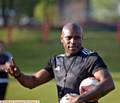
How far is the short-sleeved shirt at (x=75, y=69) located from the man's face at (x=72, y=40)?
0.08 m

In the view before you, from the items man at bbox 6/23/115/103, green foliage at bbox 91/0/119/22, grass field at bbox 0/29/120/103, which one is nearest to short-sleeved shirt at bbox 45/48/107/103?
man at bbox 6/23/115/103

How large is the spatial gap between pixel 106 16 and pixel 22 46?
Result: 39271 mm

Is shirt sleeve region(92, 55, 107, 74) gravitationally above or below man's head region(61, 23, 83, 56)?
below

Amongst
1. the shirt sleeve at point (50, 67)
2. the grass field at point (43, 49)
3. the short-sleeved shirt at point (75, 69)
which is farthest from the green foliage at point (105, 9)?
the short-sleeved shirt at point (75, 69)

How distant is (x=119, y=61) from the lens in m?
29.7

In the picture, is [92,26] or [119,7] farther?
[119,7]

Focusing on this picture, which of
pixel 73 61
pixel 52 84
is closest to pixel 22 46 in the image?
pixel 52 84

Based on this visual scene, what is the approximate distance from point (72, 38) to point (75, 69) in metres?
0.32

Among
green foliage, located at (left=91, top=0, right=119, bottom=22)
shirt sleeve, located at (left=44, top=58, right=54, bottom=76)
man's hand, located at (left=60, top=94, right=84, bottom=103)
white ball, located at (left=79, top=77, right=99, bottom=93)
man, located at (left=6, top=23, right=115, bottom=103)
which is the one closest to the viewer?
man's hand, located at (left=60, top=94, right=84, bottom=103)

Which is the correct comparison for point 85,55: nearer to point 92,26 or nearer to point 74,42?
point 74,42

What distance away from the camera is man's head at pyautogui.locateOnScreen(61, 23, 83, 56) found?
561cm

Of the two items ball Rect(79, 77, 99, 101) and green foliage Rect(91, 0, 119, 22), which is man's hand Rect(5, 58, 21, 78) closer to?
ball Rect(79, 77, 99, 101)

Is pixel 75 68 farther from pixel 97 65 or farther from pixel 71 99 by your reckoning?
pixel 71 99

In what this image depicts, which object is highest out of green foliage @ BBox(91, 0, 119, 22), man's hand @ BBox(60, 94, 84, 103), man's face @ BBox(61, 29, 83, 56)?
man's face @ BBox(61, 29, 83, 56)
